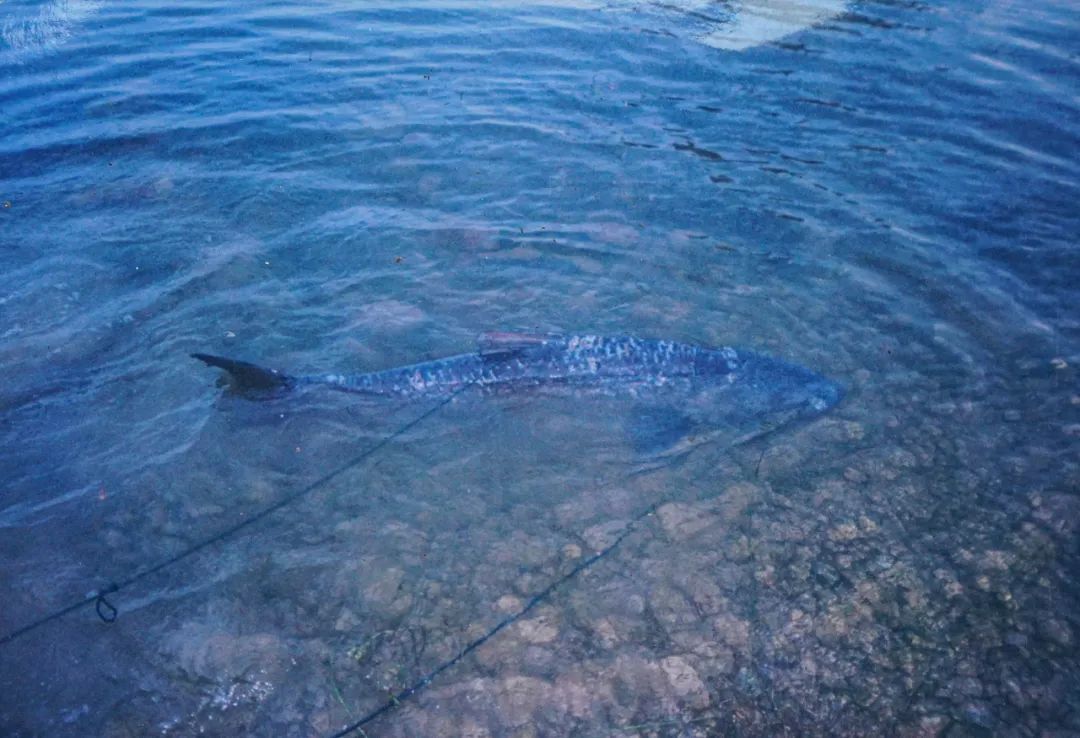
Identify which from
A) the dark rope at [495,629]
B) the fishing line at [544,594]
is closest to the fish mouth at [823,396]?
the fishing line at [544,594]

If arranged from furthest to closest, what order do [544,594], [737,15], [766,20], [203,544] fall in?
[737,15]
[766,20]
[203,544]
[544,594]

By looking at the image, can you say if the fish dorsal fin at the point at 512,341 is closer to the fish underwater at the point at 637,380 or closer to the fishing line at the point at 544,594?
the fish underwater at the point at 637,380

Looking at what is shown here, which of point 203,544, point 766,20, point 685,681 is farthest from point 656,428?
point 766,20

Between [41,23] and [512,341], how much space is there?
63.9ft

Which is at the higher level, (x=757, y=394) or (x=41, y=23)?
(x=41, y=23)

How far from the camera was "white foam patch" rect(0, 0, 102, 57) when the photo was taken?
50.2 feet

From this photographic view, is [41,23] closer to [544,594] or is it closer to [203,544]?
[203,544]

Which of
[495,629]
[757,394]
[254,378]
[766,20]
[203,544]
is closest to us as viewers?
[495,629]

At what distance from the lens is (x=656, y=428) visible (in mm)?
6367

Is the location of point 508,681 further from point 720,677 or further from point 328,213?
point 328,213

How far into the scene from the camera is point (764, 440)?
6148 millimetres

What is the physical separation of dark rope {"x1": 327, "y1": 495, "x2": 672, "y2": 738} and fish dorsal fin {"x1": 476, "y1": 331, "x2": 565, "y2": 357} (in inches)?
81.1

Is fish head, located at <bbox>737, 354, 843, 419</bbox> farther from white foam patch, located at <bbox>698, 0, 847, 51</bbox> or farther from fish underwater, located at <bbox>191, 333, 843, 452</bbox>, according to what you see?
white foam patch, located at <bbox>698, 0, 847, 51</bbox>

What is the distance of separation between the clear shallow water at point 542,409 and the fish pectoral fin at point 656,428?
0.23 m
